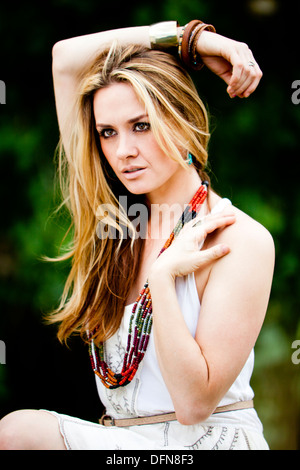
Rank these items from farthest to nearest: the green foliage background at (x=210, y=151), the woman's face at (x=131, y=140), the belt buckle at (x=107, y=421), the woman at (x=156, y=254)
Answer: the green foliage background at (x=210, y=151)
the belt buckle at (x=107, y=421)
the woman's face at (x=131, y=140)
the woman at (x=156, y=254)

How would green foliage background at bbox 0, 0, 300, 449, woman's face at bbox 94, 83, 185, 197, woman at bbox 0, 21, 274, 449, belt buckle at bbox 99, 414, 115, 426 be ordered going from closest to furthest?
woman at bbox 0, 21, 274, 449 → woman's face at bbox 94, 83, 185, 197 → belt buckle at bbox 99, 414, 115, 426 → green foliage background at bbox 0, 0, 300, 449

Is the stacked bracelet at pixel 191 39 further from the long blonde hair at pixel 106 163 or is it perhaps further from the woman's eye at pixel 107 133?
the woman's eye at pixel 107 133

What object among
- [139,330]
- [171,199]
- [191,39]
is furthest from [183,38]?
[139,330]

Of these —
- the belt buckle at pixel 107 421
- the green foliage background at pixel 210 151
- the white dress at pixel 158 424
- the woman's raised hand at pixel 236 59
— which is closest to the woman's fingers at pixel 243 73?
the woman's raised hand at pixel 236 59

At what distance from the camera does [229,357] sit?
5.00ft

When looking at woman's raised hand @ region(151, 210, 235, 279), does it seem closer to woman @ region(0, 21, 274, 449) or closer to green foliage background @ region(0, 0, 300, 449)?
woman @ region(0, 21, 274, 449)

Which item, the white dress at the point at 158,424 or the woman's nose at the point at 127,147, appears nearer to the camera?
the white dress at the point at 158,424

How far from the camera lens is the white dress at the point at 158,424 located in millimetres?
1592

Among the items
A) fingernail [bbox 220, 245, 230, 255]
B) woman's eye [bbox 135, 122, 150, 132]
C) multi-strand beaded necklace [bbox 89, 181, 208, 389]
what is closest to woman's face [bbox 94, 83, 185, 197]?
woman's eye [bbox 135, 122, 150, 132]

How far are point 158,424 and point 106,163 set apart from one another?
0.96 meters

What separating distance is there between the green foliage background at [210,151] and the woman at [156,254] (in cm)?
97

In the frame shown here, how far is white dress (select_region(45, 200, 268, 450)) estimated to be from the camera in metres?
1.59

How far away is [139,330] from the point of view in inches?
68.6

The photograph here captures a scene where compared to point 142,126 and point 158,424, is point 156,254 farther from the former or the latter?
point 158,424
